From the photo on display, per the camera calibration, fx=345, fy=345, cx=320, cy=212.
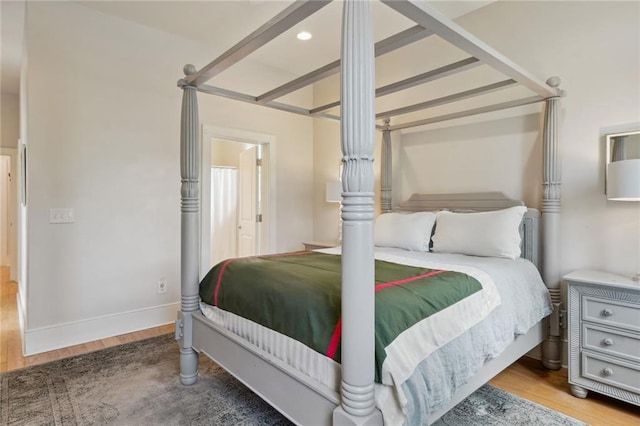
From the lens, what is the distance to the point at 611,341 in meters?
2.07

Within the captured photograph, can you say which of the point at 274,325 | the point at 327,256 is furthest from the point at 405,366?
the point at 327,256

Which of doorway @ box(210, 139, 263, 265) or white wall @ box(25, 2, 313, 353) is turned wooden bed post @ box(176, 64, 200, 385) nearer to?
white wall @ box(25, 2, 313, 353)

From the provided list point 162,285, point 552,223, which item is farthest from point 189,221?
point 552,223

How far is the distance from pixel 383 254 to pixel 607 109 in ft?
6.11

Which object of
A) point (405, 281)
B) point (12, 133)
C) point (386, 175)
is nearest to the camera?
point (405, 281)

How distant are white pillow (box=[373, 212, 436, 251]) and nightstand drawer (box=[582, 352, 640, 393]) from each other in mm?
1245

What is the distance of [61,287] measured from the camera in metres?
2.99

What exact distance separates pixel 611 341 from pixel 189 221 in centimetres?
270

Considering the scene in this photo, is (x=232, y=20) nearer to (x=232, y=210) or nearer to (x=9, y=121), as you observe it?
(x=232, y=210)

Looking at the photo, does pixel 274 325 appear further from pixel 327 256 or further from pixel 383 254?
pixel 383 254

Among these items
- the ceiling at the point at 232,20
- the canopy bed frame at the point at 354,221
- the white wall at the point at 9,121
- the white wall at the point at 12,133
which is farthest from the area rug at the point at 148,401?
the white wall at the point at 9,121

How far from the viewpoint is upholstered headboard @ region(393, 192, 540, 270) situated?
8.76 ft

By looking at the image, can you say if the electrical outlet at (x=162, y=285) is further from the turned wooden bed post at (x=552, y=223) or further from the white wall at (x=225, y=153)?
the turned wooden bed post at (x=552, y=223)

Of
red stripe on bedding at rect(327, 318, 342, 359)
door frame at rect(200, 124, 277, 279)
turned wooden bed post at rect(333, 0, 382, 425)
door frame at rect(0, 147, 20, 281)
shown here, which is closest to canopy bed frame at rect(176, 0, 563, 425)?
turned wooden bed post at rect(333, 0, 382, 425)
